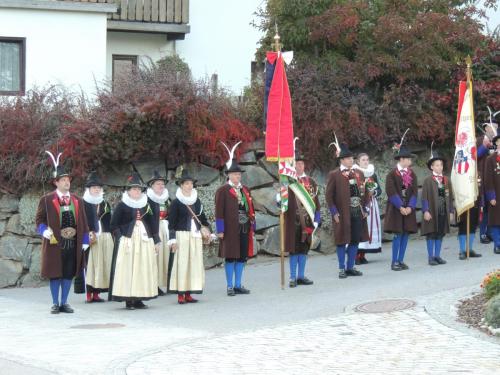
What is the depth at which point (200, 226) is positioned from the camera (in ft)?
50.5

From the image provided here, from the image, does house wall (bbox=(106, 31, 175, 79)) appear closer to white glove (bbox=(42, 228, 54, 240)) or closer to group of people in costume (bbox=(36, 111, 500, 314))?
group of people in costume (bbox=(36, 111, 500, 314))

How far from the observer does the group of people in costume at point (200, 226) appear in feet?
47.9

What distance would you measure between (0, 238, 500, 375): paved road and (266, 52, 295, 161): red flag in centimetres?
215

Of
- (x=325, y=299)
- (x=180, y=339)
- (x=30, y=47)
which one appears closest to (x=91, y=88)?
(x=30, y=47)

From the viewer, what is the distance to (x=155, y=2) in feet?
79.9

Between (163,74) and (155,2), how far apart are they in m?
4.76

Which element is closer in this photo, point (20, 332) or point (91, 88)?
point (20, 332)

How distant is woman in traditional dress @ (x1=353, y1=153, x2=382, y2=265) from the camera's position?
18.4 meters

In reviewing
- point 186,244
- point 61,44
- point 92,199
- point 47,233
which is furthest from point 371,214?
point 61,44

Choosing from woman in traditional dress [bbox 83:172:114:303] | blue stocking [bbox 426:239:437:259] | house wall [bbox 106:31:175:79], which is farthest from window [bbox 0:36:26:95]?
blue stocking [bbox 426:239:437:259]

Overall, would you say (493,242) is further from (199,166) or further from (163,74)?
(163,74)

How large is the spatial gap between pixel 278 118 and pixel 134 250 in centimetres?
319

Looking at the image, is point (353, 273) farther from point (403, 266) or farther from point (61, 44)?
point (61, 44)

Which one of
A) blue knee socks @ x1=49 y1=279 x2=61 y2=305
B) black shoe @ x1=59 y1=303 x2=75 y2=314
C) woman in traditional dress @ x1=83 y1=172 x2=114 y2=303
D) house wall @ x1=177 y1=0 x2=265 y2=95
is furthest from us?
house wall @ x1=177 y1=0 x2=265 y2=95
